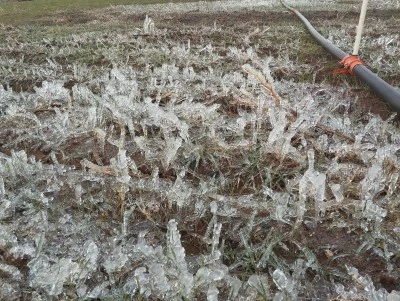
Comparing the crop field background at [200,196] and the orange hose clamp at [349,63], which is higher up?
the orange hose clamp at [349,63]

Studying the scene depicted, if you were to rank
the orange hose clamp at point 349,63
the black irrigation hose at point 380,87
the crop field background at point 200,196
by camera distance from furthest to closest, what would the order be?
1. the orange hose clamp at point 349,63
2. the black irrigation hose at point 380,87
3. the crop field background at point 200,196

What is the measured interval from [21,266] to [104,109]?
42.7 inches

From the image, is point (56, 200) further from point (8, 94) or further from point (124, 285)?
point (8, 94)

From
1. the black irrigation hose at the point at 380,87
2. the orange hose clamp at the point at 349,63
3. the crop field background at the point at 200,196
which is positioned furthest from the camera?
the orange hose clamp at the point at 349,63

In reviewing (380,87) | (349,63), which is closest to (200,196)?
(380,87)

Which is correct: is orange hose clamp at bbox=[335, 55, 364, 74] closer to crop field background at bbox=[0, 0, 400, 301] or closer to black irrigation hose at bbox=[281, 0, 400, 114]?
black irrigation hose at bbox=[281, 0, 400, 114]

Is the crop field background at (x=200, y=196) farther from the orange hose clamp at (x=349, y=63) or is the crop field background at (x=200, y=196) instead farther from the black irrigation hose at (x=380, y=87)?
the orange hose clamp at (x=349, y=63)

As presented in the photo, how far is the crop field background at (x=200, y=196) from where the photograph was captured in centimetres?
110

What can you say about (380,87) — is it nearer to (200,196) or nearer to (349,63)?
(349,63)

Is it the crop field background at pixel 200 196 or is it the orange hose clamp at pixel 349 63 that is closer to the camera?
the crop field background at pixel 200 196

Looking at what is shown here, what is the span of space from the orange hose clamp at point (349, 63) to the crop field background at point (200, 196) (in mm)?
401

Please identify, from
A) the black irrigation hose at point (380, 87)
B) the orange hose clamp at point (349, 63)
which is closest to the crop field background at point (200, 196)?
the black irrigation hose at point (380, 87)

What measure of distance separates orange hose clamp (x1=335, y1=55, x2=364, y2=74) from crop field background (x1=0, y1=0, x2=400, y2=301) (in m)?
0.40

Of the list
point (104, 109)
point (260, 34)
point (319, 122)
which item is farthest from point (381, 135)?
point (260, 34)
